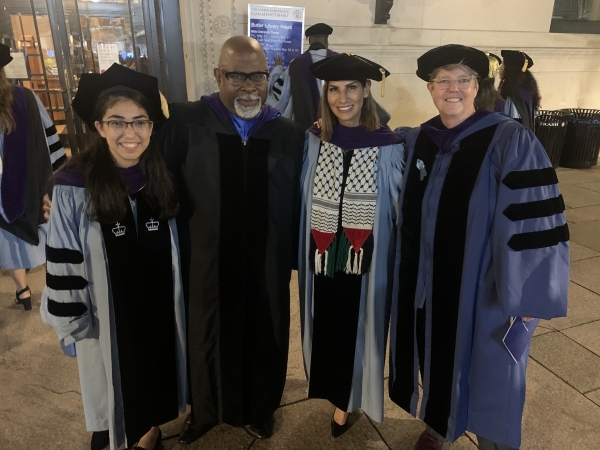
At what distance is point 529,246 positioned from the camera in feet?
5.61

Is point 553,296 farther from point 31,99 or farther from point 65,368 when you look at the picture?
point 31,99

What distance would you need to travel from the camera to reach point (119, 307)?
1.87 m

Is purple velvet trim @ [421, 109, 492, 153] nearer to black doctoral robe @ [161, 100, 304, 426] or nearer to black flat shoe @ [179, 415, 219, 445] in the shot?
black doctoral robe @ [161, 100, 304, 426]

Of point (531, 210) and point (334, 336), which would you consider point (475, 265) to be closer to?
point (531, 210)

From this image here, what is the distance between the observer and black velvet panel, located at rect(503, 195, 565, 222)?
1.68 metres

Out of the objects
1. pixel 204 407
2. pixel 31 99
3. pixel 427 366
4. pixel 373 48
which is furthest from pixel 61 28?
pixel 427 366

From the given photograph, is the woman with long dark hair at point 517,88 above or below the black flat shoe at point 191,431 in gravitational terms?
above

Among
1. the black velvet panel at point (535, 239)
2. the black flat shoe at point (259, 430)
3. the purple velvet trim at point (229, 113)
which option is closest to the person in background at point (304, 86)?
the purple velvet trim at point (229, 113)

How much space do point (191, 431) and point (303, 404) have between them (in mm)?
658

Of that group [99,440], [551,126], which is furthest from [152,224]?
[551,126]

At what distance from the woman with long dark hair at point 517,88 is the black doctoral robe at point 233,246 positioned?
354 cm

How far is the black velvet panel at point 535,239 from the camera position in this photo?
1.70 meters

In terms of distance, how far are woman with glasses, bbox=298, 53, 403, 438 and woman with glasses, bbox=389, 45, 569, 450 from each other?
101mm

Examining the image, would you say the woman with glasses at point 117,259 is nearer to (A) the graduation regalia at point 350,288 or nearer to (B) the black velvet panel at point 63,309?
(B) the black velvet panel at point 63,309
